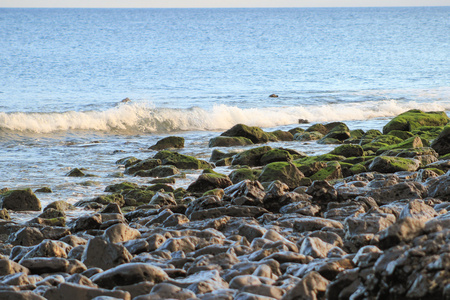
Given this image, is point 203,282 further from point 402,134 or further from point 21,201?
point 402,134

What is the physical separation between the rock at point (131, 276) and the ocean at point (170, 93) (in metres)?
5.09

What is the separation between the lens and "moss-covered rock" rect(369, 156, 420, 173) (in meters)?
9.68

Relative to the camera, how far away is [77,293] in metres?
3.75

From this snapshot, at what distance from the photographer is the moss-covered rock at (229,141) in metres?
14.6

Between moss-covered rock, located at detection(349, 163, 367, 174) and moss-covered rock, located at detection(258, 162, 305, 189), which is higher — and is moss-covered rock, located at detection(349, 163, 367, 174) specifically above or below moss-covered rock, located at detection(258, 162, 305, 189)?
below

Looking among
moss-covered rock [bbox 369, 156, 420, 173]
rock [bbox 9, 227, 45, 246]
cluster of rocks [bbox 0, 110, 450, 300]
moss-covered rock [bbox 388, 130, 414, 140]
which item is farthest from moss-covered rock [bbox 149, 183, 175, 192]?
moss-covered rock [bbox 388, 130, 414, 140]

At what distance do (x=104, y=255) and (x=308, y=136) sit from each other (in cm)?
1143

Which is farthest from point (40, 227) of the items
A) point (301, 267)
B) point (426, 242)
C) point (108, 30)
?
point (108, 30)

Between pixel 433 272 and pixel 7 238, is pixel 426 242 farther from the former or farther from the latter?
pixel 7 238

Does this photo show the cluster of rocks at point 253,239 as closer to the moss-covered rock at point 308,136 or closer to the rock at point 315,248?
the rock at point 315,248

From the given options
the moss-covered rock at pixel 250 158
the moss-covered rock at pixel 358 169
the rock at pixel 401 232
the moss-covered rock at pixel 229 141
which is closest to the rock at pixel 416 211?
the rock at pixel 401 232

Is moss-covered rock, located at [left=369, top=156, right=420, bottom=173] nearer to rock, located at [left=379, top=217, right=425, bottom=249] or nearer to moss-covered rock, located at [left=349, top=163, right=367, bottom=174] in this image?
moss-covered rock, located at [left=349, top=163, right=367, bottom=174]

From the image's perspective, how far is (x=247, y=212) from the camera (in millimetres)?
6961

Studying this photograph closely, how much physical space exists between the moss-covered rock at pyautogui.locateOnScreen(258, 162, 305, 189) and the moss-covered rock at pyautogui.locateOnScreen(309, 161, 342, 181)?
A: 1.34 ft
